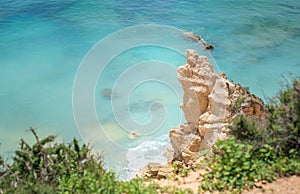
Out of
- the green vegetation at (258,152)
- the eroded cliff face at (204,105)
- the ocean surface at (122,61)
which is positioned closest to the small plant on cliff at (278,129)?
the green vegetation at (258,152)

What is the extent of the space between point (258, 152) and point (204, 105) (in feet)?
12.6

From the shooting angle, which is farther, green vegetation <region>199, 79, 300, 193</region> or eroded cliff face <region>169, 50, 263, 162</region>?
eroded cliff face <region>169, 50, 263, 162</region>

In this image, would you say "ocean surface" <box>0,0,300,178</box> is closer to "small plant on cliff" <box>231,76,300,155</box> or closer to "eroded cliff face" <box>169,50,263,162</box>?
"eroded cliff face" <box>169,50,263,162</box>

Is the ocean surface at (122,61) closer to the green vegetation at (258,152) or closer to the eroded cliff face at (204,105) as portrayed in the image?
the eroded cliff face at (204,105)

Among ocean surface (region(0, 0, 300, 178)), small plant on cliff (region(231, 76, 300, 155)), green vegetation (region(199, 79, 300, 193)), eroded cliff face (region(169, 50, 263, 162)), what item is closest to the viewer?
green vegetation (region(199, 79, 300, 193))

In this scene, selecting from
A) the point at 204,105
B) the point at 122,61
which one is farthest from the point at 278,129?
the point at 122,61

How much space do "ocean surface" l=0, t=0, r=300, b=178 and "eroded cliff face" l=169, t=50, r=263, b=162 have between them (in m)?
1.77

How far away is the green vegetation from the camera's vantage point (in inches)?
214

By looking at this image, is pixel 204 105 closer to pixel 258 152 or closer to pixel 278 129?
pixel 278 129

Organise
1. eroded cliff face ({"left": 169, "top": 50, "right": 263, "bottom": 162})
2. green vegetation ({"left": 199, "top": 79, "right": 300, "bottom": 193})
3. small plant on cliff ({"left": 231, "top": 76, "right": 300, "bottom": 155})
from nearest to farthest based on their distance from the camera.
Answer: green vegetation ({"left": 199, "top": 79, "right": 300, "bottom": 193}) < small plant on cliff ({"left": 231, "top": 76, "right": 300, "bottom": 155}) < eroded cliff face ({"left": 169, "top": 50, "right": 263, "bottom": 162})

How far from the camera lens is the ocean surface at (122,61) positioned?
43.0 ft

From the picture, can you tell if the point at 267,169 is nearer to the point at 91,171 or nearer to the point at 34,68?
the point at 91,171

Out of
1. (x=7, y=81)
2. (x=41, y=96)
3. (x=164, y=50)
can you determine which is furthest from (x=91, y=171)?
(x=164, y=50)

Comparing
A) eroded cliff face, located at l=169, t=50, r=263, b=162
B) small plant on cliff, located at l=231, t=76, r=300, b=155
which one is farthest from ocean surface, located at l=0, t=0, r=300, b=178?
small plant on cliff, located at l=231, t=76, r=300, b=155
